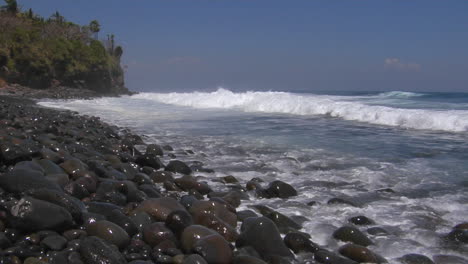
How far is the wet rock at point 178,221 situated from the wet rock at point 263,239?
0.48m

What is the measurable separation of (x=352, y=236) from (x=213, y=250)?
1429mm

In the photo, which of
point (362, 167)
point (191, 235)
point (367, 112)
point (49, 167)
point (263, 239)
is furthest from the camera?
point (367, 112)

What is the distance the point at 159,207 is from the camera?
3.96m

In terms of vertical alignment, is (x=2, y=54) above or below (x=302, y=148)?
above

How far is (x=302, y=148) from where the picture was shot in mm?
8883

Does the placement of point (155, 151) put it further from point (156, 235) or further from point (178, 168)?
point (156, 235)

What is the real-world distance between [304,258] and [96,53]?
157 ft

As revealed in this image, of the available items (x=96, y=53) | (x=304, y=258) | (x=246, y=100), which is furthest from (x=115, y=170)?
(x=96, y=53)

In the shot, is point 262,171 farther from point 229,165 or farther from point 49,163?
point 49,163

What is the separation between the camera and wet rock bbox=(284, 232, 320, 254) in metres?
3.64

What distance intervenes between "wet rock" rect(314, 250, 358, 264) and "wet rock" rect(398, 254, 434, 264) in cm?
46

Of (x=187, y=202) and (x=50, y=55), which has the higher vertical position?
(x=50, y=55)

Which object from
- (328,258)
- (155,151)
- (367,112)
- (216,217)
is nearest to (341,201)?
(328,258)

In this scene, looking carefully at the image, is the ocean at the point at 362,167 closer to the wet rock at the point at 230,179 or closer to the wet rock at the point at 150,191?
the wet rock at the point at 230,179
